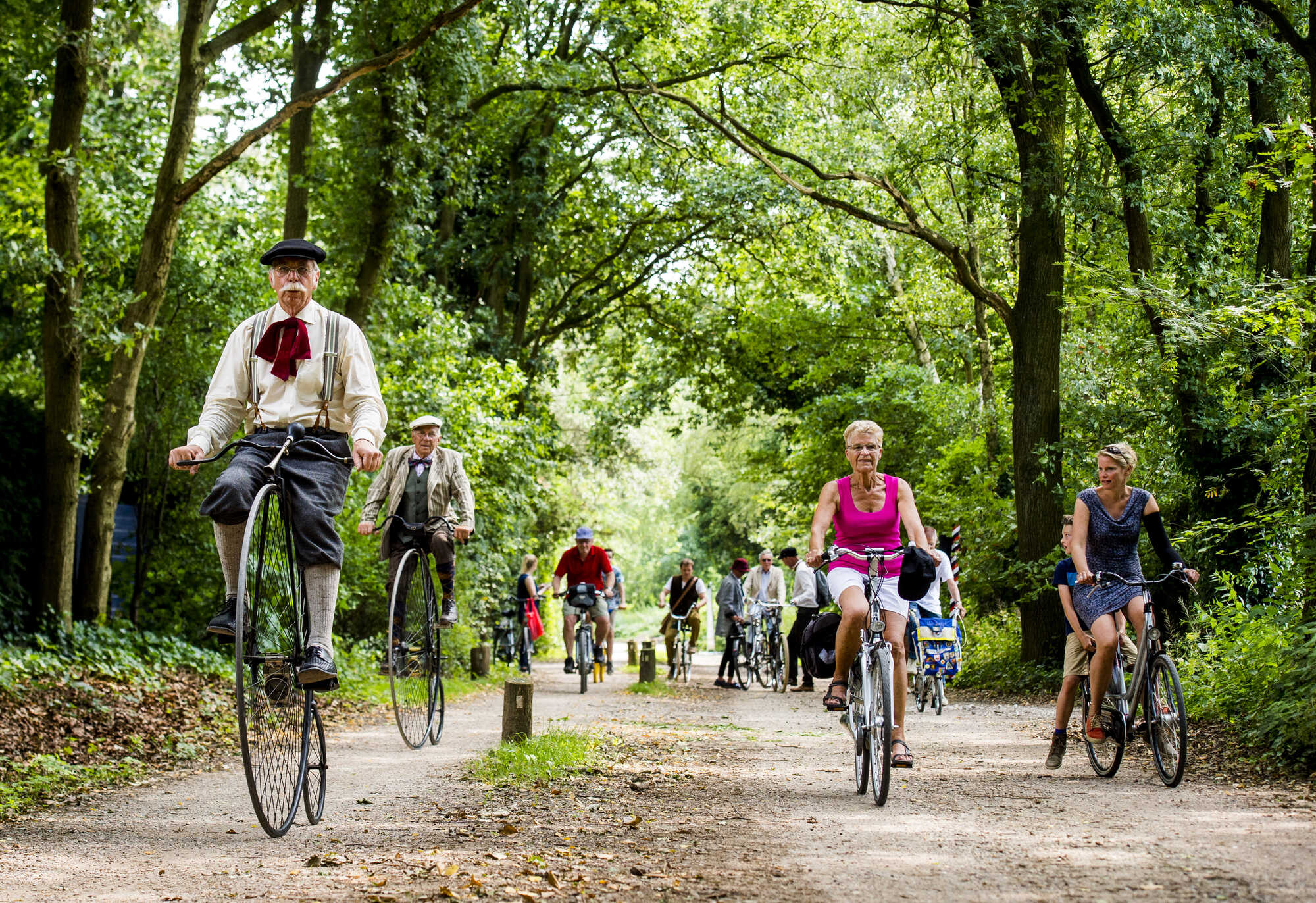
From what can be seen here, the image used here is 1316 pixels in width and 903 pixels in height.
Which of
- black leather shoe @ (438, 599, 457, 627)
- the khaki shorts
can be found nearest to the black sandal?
the khaki shorts

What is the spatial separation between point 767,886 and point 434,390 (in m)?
13.8

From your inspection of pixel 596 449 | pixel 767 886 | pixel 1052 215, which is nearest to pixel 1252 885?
pixel 767 886

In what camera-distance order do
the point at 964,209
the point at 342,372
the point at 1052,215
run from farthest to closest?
1. the point at 964,209
2. the point at 1052,215
3. the point at 342,372

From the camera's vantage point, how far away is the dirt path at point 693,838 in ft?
14.4

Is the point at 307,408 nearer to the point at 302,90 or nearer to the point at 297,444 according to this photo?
the point at 297,444

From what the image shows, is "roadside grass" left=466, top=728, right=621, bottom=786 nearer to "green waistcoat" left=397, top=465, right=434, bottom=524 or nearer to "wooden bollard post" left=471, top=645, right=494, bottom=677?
"green waistcoat" left=397, top=465, right=434, bottom=524

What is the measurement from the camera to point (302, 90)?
15180 millimetres

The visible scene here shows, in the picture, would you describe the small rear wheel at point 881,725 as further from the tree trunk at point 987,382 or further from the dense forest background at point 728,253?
the tree trunk at point 987,382

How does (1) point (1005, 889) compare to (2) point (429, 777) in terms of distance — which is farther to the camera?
(2) point (429, 777)

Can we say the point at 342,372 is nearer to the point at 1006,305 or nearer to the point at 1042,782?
the point at 1042,782

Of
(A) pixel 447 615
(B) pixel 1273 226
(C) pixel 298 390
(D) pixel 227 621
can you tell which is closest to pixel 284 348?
(C) pixel 298 390

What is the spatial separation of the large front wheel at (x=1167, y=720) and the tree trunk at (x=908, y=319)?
58.7 feet

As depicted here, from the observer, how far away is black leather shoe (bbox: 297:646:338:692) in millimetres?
5215

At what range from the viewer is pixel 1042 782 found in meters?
7.47
